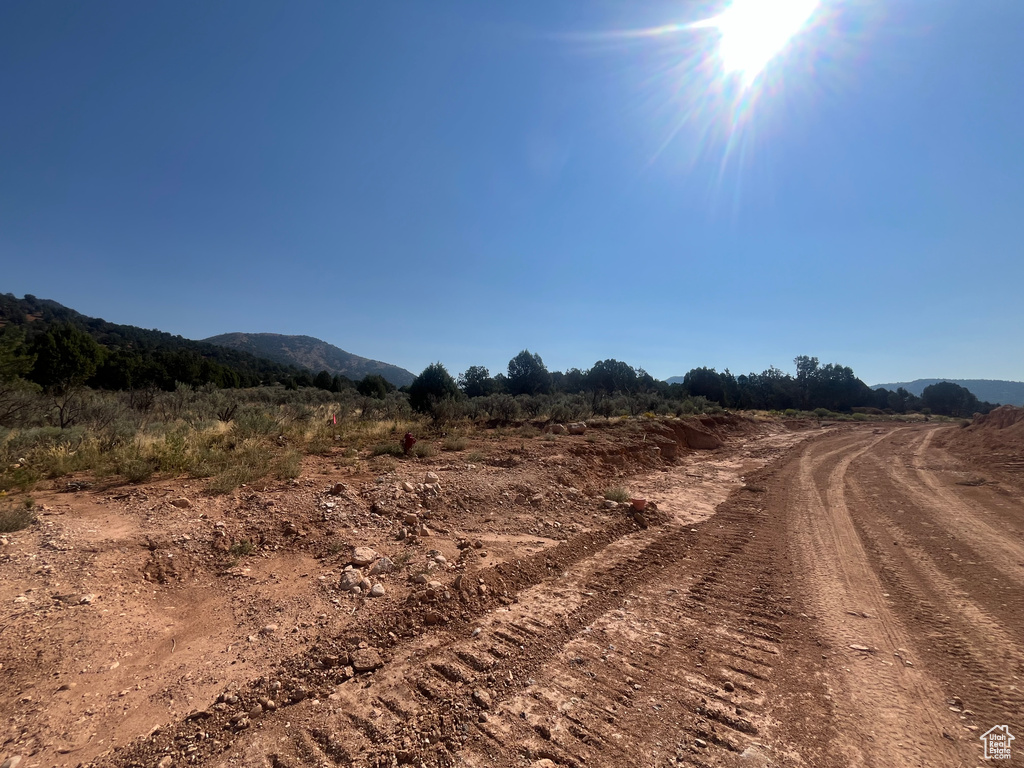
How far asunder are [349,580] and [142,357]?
1862 inches

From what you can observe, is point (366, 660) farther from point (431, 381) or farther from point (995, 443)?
point (995, 443)

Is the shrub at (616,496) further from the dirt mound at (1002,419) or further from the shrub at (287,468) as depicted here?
the dirt mound at (1002,419)

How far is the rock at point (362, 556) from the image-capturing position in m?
4.97

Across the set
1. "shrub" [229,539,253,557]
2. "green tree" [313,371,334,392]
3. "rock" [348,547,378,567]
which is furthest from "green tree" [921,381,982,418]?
"shrub" [229,539,253,557]

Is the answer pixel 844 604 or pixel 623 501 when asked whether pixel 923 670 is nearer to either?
pixel 844 604

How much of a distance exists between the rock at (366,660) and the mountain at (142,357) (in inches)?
616

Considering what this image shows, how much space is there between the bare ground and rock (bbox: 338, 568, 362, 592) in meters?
0.07

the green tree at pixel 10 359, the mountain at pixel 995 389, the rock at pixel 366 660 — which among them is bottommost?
the rock at pixel 366 660

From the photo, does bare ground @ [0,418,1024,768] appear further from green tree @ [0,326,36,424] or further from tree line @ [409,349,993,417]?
tree line @ [409,349,993,417]

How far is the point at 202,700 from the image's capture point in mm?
2932

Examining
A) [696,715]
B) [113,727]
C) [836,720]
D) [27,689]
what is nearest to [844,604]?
[836,720]

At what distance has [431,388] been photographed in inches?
753
